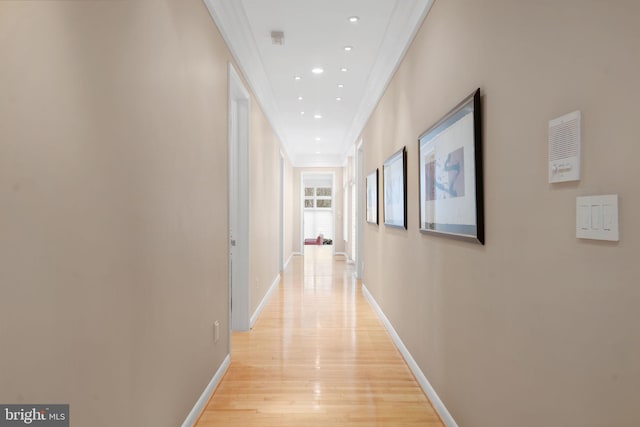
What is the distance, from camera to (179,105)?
6.81 ft

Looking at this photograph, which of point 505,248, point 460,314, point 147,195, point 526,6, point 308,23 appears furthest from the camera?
point 308,23

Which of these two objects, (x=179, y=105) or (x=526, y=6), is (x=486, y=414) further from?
(x=179, y=105)

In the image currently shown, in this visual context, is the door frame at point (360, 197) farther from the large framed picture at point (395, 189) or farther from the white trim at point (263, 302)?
the large framed picture at point (395, 189)

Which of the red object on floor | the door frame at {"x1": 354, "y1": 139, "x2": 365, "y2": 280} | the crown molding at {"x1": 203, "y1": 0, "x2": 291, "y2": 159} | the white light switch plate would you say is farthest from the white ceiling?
the red object on floor

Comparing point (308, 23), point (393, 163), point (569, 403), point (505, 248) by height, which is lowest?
point (569, 403)

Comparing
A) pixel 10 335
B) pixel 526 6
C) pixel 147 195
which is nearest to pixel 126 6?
pixel 147 195

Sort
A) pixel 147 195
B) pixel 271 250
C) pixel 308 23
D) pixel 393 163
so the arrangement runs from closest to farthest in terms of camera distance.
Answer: pixel 147 195
pixel 308 23
pixel 393 163
pixel 271 250

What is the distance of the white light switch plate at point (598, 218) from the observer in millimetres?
973

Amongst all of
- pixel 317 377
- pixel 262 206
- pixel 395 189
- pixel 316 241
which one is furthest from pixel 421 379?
pixel 316 241

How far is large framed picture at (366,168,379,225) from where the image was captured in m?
4.98

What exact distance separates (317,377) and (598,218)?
2445mm

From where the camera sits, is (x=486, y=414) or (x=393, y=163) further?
(x=393, y=163)

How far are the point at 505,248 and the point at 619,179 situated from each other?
A: 644 mm

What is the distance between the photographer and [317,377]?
295 cm
